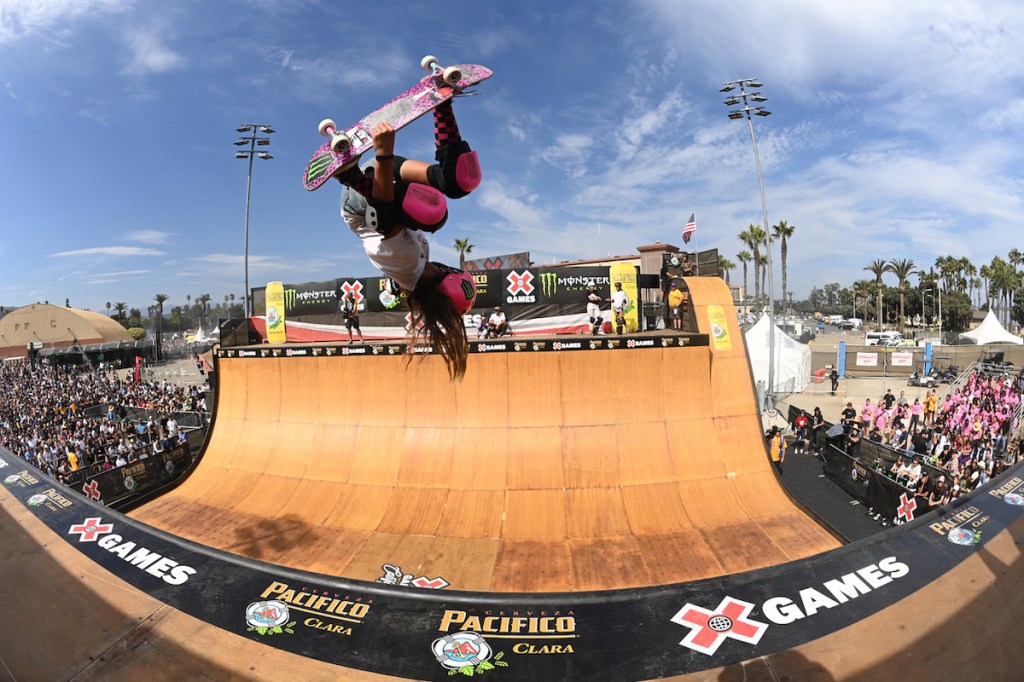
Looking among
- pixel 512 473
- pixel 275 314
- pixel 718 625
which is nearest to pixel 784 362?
pixel 512 473

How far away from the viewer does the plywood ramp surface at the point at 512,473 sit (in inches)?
338

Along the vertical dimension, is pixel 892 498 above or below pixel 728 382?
below

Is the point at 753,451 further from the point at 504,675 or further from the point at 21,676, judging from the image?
the point at 21,676

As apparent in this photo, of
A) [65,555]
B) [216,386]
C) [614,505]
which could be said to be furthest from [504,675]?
[216,386]

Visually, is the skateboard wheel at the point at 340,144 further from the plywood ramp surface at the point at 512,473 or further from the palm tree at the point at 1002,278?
the palm tree at the point at 1002,278

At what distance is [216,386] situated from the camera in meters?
14.7

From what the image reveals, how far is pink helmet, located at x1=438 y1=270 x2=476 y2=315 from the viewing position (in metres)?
4.15

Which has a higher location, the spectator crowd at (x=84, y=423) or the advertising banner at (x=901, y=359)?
the advertising banner at (x=901, y=359)

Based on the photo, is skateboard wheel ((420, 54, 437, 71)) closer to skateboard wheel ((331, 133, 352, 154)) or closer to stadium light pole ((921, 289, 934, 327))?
skateboard wheel ((331, 133, 352, 154))

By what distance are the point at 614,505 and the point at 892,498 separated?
616 centimetres

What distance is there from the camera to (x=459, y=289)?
4199 millimetres

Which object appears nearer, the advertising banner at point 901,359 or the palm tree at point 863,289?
the advertising banner at point 901,359

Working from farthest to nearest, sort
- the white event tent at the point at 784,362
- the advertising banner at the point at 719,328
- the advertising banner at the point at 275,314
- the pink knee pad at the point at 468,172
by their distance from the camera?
the white event tent at the point at 784,362, the advertising banner at the point at 275,314, the advertising banner at the point at 719,328, the pink knee pad at the point at 468,172

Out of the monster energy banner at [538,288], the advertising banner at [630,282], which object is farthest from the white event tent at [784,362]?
the monster energy banner at [538,288]
